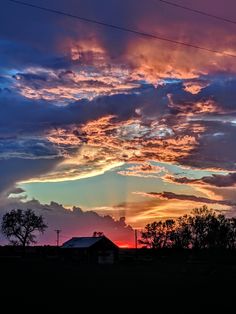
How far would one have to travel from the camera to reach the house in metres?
119

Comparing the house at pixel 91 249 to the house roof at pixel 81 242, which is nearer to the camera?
the house at pixel 91 249

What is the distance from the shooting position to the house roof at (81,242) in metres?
123

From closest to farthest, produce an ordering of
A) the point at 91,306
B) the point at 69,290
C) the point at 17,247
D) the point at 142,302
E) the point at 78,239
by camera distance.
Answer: the point at 91,306 → the point at 142,302 → the point at 69,290 → the point at 78,239 → the point at 17,247

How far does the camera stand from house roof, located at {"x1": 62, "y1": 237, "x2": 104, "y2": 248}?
122688 millimetres

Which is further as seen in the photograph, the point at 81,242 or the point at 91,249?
the point at 81,242

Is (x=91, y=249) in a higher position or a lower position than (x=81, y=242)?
lower

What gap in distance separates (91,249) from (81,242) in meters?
6.90

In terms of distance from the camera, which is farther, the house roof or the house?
the house roof

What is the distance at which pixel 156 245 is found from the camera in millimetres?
147000

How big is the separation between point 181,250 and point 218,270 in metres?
83.2

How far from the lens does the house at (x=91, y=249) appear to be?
390 feet

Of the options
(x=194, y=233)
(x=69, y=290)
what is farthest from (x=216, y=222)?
(x=69, y=290)

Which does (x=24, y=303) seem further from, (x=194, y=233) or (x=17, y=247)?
(x=17, y=247)

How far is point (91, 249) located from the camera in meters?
120
